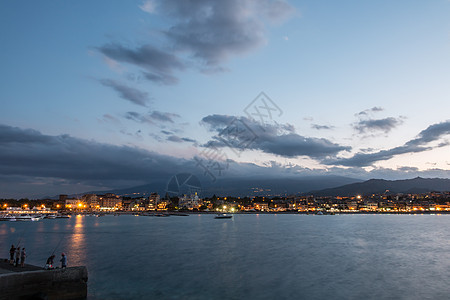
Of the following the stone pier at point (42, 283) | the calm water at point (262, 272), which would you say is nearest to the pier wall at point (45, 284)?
the stone pier at point (42, 283)

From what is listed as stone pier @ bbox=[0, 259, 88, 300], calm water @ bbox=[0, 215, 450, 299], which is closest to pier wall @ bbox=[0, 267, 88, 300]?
stone pier @ bbox=[0, 259, 88, 300]

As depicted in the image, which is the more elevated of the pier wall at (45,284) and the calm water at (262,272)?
the pier wall at (45,284)

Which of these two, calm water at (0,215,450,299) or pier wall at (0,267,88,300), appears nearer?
pier wall at (0,267,88,300)

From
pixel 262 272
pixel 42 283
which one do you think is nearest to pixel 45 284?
pixel 42 283

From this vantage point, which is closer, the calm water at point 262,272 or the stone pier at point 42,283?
the stone pier at point 42,283

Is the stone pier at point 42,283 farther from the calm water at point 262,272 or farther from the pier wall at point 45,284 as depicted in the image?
the calm water at point 262,272

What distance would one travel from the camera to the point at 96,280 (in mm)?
22938

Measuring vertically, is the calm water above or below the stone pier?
below

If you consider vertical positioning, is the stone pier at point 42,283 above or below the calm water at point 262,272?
above

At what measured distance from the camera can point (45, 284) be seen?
591 inches

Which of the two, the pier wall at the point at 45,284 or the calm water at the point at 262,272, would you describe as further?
the calm water at the point at 262,272

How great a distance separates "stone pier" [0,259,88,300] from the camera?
1399 centimetres

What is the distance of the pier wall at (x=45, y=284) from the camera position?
14.0 m

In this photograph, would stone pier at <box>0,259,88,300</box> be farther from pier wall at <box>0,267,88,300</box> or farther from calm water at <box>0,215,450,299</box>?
calm water at <box>0,215,450,299</box>
